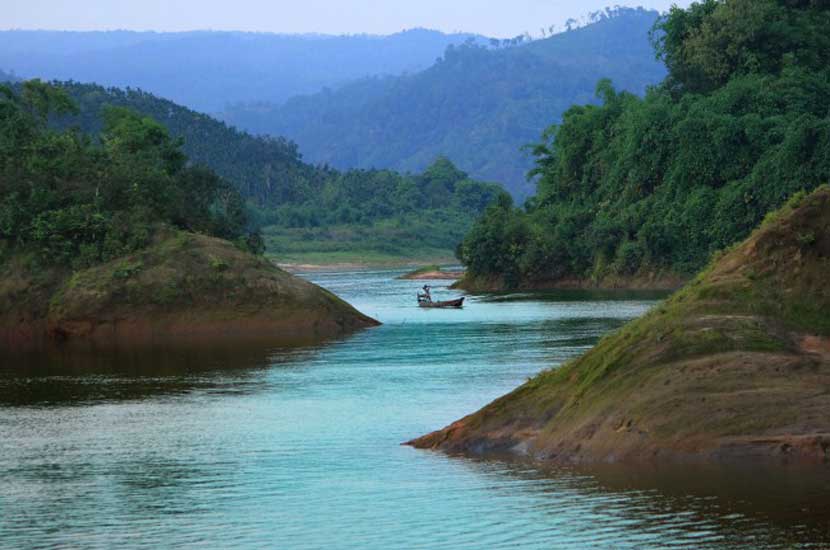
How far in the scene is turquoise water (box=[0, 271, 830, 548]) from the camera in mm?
19250

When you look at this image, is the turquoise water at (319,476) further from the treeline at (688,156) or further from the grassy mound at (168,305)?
the treeline at (688,156)

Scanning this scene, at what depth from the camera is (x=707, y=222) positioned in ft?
314

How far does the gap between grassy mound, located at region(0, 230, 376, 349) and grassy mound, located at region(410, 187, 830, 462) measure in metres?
34.9

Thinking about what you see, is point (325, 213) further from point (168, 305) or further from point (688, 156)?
point (168, 305)

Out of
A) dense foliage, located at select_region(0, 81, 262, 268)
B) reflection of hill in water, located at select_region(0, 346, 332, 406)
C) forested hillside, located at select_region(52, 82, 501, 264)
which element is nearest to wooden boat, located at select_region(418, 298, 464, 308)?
dense foliage, located at select_region(0, 81, 262, 268)

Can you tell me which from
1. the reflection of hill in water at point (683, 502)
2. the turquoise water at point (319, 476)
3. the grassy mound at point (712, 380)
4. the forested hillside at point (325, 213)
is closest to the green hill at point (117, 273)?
the turquoise water at point (319, 476)

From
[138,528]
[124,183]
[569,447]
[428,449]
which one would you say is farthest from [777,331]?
[124,183]

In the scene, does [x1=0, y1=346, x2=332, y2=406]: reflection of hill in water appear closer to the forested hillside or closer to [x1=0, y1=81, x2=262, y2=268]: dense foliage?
[x1=0, y1=81, x2=262, y2=268]: dense foliage

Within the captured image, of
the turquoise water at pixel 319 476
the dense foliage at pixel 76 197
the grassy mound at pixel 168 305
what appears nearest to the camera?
the turquoise water at pixel 319 476

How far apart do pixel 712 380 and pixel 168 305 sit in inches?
1662

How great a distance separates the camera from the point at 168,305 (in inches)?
2426

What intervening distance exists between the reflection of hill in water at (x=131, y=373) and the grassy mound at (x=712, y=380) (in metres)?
15.7

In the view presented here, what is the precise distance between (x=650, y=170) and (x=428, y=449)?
79.7m

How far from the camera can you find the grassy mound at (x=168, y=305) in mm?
61156
